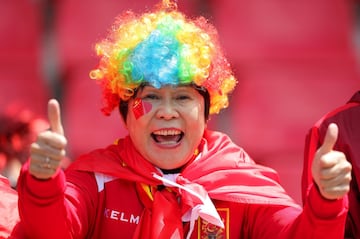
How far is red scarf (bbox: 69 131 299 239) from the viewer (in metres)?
1.99

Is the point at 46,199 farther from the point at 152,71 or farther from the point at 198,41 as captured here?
the point at 198,41

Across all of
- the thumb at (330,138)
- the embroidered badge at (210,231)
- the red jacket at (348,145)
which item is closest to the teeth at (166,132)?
the embroidered badge at (210,231)

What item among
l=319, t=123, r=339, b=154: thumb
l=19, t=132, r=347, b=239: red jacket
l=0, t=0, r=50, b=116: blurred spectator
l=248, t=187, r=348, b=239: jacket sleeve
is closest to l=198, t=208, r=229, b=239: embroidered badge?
l=19, t=132, r=347, b=239: red jacket

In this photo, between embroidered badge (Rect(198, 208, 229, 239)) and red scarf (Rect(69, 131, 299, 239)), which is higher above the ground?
red scarf (Rect(69, 131, 299, 239))

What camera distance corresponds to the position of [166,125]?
6.71ft

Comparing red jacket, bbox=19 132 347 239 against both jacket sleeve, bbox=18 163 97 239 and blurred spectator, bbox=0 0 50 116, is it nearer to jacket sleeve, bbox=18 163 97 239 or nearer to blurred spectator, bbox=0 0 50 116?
jacket sleeve, bbox=18 163 97 239

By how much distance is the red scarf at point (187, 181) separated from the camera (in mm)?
1989

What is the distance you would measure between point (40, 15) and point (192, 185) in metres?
1.89

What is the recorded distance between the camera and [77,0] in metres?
3.67

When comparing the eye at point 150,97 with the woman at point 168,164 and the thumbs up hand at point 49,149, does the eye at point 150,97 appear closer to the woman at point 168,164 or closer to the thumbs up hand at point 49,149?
the woman at point 168,164

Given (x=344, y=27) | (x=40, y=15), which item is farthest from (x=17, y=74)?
(x=344, y=27)

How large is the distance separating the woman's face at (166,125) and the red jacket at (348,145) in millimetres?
262

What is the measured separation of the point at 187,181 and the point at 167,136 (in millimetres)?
115

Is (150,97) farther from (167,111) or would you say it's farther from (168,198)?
(168,198)
